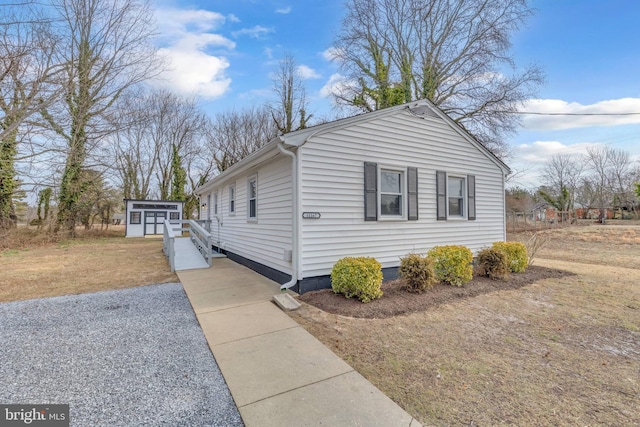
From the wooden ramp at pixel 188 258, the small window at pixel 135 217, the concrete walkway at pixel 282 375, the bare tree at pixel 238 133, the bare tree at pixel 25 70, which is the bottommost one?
the concrete walkway at pixel 282 375

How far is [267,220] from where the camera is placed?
6.58m

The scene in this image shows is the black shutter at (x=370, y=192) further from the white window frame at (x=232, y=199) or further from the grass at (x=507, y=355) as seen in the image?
the white window frame at (x=232, y=199)

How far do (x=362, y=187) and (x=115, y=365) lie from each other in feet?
15.4

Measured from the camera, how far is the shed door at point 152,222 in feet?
69.7

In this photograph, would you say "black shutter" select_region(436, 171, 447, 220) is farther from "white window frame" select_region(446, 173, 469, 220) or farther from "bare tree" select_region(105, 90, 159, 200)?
"bare tree" select_region(105, 90, 159, 200)

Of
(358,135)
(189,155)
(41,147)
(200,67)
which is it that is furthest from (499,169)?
(189,155)

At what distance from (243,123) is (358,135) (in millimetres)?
20857

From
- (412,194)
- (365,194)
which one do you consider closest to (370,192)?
(365,194)

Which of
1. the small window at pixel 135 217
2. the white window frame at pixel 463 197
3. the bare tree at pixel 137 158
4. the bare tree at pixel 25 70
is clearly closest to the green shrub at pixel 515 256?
the white window frame at pixel 463 197

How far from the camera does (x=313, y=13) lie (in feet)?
35.1

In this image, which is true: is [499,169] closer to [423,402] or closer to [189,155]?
[423,402]

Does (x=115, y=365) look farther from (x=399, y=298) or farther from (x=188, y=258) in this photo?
(x=188, y=258)

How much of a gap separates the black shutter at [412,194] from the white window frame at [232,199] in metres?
5.27

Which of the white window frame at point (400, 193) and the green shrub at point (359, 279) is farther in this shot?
the white window frame at point (400, 193)
